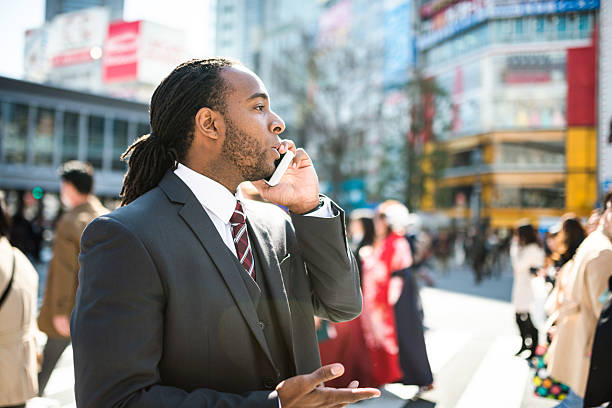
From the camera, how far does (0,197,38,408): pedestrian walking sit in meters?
2.97

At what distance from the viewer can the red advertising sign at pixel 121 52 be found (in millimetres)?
46312

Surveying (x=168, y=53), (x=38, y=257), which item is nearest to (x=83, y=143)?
(x=38, y=257)

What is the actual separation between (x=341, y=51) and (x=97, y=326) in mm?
26184

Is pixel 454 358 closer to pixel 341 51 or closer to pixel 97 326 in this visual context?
pixel 97 326

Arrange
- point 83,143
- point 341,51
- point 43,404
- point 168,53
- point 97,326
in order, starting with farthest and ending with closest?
point 168,53 < point 83,143 < point 341,51 < point 43,404 < point 97,326

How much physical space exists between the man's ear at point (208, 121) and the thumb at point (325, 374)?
2.60ft

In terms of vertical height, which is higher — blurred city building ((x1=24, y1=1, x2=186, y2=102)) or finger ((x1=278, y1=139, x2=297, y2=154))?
blurred city building ((x1=24, y1=1, x2=186, y2=102))

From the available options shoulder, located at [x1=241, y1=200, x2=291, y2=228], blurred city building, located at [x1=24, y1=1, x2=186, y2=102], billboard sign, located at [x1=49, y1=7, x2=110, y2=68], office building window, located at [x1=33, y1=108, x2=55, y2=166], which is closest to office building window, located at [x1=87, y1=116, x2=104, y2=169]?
office building window, located at [x1=33, y1=108, x2=55, y2=166]

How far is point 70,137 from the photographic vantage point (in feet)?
105

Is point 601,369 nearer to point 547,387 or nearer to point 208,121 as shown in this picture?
point 547,387

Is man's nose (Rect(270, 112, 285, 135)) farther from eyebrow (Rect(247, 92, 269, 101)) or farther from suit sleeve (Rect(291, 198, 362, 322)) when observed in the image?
suit sleeve (Rect(291, 198, 362, 322))

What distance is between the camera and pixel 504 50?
3728cm

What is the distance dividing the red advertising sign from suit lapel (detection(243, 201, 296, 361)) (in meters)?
48.1

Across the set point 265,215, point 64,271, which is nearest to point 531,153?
point 64,271
